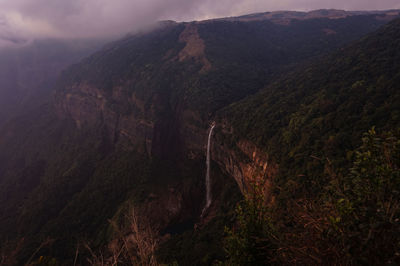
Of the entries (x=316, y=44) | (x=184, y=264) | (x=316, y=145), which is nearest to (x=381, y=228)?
(x=316, y=145)

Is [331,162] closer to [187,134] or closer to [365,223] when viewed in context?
[365,223]

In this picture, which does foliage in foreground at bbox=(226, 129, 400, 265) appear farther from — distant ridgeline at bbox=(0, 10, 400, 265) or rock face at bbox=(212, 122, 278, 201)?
rock face at bbox=(212, 122, 278, 201)

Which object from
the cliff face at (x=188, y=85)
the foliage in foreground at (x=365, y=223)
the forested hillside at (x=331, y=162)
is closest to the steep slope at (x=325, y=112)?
the forested hillside at (x=331, y=162)

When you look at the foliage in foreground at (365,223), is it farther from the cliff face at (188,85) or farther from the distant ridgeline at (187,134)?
the cliff face at (188,85)

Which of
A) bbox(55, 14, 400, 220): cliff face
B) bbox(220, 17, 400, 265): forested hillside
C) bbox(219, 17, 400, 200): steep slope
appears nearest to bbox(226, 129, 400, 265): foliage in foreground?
bbox(220, 17, 400, 265): forested hillside

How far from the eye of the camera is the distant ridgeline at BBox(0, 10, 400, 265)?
24.2 m

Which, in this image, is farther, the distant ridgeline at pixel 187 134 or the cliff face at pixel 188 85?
the cliff face at pixel 188 85

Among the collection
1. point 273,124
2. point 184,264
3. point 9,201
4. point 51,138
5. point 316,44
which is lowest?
point 9,201

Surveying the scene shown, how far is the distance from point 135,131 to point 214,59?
1550 inches

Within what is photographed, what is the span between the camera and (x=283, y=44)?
331ft

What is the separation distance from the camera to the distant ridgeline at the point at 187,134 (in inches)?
953

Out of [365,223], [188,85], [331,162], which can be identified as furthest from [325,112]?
[188,85]

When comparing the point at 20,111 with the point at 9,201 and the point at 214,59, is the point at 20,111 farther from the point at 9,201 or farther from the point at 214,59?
the point at 214,59

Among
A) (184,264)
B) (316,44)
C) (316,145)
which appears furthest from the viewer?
(316,44)
